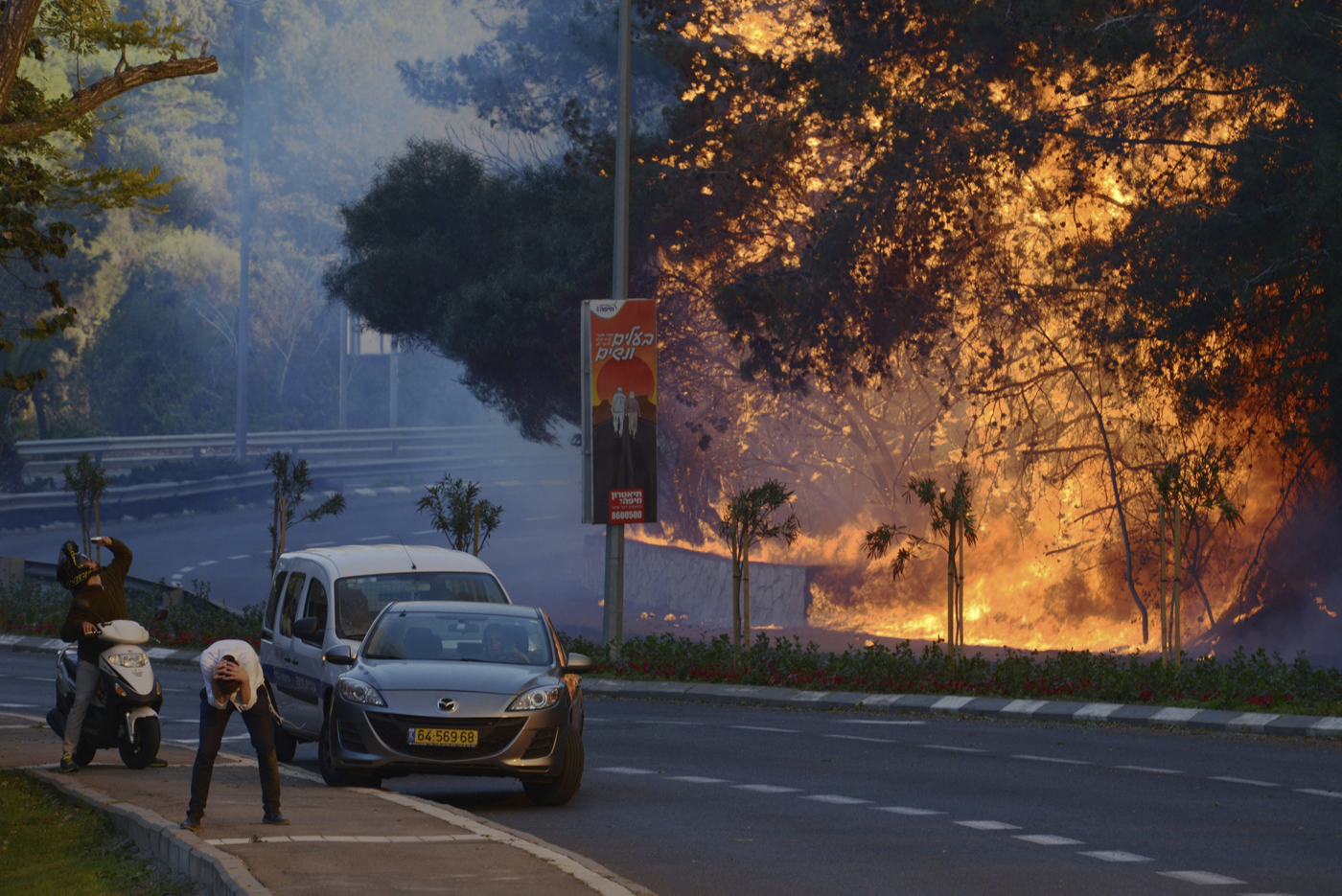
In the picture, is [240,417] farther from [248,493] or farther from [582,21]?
[582,21]

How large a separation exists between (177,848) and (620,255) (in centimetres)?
1652

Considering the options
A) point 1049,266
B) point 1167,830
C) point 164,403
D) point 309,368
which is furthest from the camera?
point 309,368

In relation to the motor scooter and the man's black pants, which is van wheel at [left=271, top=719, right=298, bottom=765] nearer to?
the motor scooter

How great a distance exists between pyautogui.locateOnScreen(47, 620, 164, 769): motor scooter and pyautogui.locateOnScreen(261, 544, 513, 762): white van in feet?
4.33

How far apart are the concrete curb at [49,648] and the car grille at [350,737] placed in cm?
1614

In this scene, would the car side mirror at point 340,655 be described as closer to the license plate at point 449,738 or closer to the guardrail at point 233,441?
the license plate at point 449,738

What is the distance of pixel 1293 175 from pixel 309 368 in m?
68.8

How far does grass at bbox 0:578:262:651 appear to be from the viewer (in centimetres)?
2939

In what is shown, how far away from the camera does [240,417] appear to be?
54000 mm

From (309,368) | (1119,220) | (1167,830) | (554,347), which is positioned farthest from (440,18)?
(1167,830)

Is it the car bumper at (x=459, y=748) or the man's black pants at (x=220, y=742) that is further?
the car bumper at (x=459, y=748)

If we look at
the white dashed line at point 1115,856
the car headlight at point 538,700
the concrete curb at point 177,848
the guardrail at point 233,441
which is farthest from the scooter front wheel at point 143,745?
the guardrail at point 233,441

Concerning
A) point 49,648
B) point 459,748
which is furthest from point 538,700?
point 49,648

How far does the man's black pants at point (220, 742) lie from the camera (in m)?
9.83
